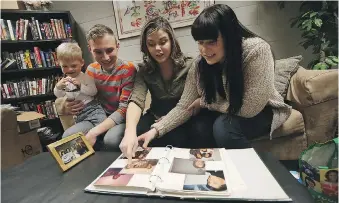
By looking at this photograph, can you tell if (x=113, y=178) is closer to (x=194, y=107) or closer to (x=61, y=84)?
(x=194, y=107)

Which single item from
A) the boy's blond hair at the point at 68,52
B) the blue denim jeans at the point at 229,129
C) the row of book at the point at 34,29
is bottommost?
the blue denim jeans at the point at 229,129

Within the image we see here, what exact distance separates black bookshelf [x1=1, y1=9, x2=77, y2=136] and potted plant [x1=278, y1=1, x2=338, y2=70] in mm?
2178

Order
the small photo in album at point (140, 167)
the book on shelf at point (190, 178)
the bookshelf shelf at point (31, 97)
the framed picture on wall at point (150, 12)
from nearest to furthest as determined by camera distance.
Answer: the book on shelf at point (190, 178), the small photo in album at point (140, 167), the framed picture on wall at point (150, 12), the bookshelf shelf at point (31, 97)

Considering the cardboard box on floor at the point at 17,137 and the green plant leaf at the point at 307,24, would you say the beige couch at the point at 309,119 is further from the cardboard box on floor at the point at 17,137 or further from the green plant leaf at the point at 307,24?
the cardboard box on floor at the point at 17,137

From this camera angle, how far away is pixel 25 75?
2.30 m

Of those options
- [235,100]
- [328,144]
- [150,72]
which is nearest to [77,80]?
[150,72]

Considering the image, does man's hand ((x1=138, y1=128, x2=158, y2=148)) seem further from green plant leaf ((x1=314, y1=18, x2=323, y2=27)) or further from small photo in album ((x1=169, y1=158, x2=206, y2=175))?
green plant leaf ((x1=314, y1=18, x2=323, y2=27))

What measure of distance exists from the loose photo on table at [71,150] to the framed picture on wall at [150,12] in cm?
144

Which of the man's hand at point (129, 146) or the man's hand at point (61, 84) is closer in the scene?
the man's hand at point (129, 146)

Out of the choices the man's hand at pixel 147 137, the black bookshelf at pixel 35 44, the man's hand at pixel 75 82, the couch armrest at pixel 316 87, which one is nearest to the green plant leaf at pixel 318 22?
the couch armrest at pixel 316 87

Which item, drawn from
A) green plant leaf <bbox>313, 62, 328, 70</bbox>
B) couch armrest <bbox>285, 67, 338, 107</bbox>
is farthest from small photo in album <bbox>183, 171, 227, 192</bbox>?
green plant leaf <bbox>313, 62, 328, 70</bbox>

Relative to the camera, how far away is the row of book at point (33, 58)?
2.15 meters

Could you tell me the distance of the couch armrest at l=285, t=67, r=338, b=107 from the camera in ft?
3.38

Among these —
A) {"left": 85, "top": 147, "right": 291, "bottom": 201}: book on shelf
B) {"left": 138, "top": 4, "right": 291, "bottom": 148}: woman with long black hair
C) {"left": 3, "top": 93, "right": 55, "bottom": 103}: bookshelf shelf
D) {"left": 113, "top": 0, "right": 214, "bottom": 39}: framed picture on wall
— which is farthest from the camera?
{"left": 3, "top": 93, "right": 55, "bottom": 103}: bookshelf shelf
